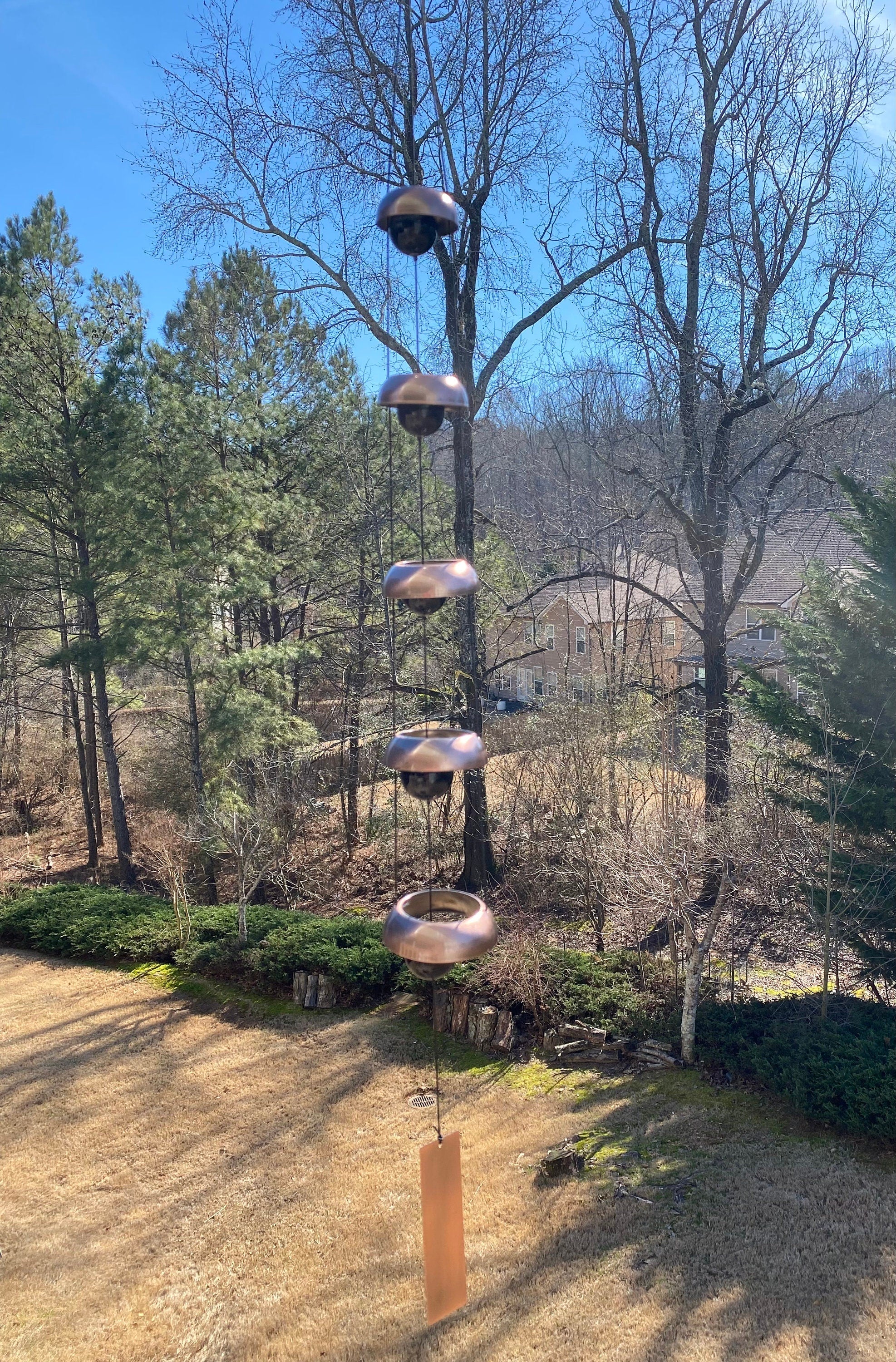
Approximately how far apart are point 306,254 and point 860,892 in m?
10.9

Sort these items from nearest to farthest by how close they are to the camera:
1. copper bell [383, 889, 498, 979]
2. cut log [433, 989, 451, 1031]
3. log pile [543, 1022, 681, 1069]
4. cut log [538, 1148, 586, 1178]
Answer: copper bell [383, 889, 498, 979]
cut log [538, 1148, 586, 1178]
log pile [543, 1022, 681, 1069]
cut log [433, 989, 451, 1031]

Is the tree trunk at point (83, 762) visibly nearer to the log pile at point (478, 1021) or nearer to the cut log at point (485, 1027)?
the log pile at point (478, 1021)

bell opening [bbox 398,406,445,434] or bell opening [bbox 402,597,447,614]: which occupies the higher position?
bell opening [bbox 398,406,445,434]

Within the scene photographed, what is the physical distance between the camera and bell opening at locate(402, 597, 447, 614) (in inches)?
108

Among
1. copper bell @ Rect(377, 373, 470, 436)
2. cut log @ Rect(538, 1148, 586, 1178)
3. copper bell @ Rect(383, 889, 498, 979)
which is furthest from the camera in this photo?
cut log @ Rect(538, 1148, 586, 1178)

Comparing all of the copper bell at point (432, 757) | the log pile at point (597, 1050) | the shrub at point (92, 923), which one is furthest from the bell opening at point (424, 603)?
the shrub at point (92, 923)

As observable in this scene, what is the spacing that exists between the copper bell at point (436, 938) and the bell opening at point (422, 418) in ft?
5.30

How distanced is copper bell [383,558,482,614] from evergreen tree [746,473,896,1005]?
5.11m

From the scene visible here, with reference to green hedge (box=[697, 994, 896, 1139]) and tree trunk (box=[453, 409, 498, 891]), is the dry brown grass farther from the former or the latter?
tree trunk (box=[453, 409, 498, 891])

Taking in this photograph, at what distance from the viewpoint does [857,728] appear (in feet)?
24.0

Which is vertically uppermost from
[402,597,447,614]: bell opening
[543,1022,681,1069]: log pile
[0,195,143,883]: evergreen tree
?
[0,195,143,883]: evergreen tree

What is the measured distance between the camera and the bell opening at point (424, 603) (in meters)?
2.75

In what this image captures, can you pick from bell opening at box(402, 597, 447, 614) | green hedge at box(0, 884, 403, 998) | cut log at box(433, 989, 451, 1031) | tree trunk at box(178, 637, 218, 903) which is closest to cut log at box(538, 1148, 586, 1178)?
cut log at box(433, 989, 451, 1031)

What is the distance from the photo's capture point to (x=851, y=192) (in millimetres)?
10305
